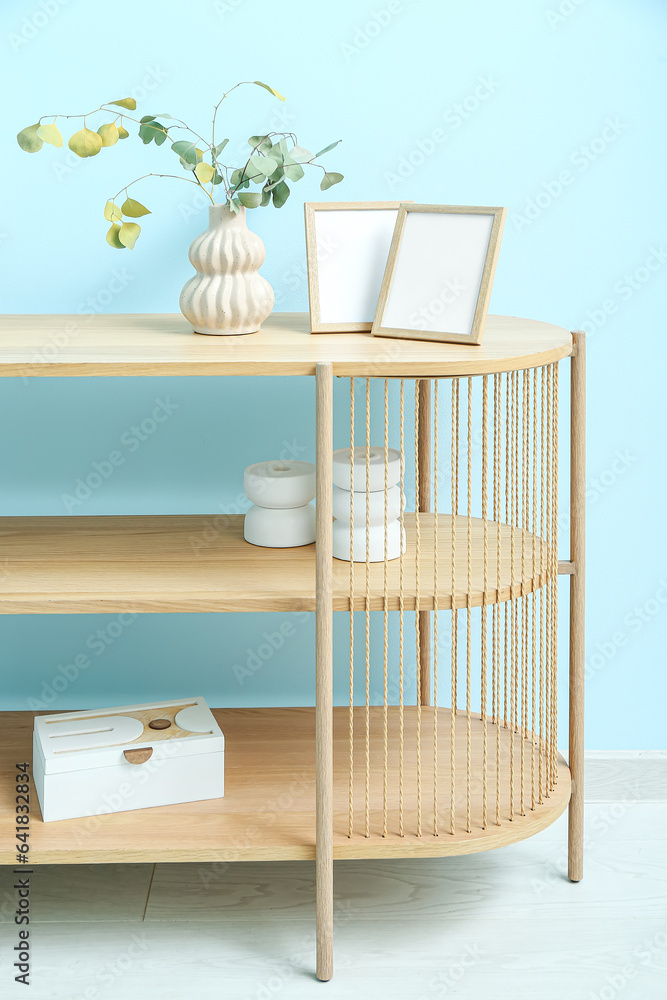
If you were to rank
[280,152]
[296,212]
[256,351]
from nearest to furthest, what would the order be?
[256,351], [280,152], [296,212]

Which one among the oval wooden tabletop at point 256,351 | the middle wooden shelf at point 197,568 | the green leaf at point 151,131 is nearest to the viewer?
the oval wooden tabletop at point 256,351

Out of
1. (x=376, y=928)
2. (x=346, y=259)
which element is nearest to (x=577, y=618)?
(x=376, y=928)

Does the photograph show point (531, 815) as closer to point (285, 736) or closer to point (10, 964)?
point (285, 736)

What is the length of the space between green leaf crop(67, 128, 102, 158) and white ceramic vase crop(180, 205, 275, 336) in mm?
213

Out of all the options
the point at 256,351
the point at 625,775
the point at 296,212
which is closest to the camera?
the point at 256,351

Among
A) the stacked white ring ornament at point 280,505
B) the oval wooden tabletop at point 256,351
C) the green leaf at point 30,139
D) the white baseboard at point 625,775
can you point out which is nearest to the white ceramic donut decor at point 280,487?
the stacked white ring ornament at point 280,505

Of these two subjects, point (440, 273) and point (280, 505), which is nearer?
point (440, 273)

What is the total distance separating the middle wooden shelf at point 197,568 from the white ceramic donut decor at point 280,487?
89mm

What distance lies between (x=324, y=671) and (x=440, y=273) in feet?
2.19

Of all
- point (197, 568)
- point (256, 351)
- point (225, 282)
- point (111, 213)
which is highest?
point (111, 213)

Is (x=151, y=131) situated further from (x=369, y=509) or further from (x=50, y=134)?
(x=369, y=509)

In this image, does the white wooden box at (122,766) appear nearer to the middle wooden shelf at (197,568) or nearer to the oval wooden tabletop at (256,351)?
the middle wooden shelf at (197,568)

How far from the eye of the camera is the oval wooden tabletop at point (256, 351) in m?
1.54

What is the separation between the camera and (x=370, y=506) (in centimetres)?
179
